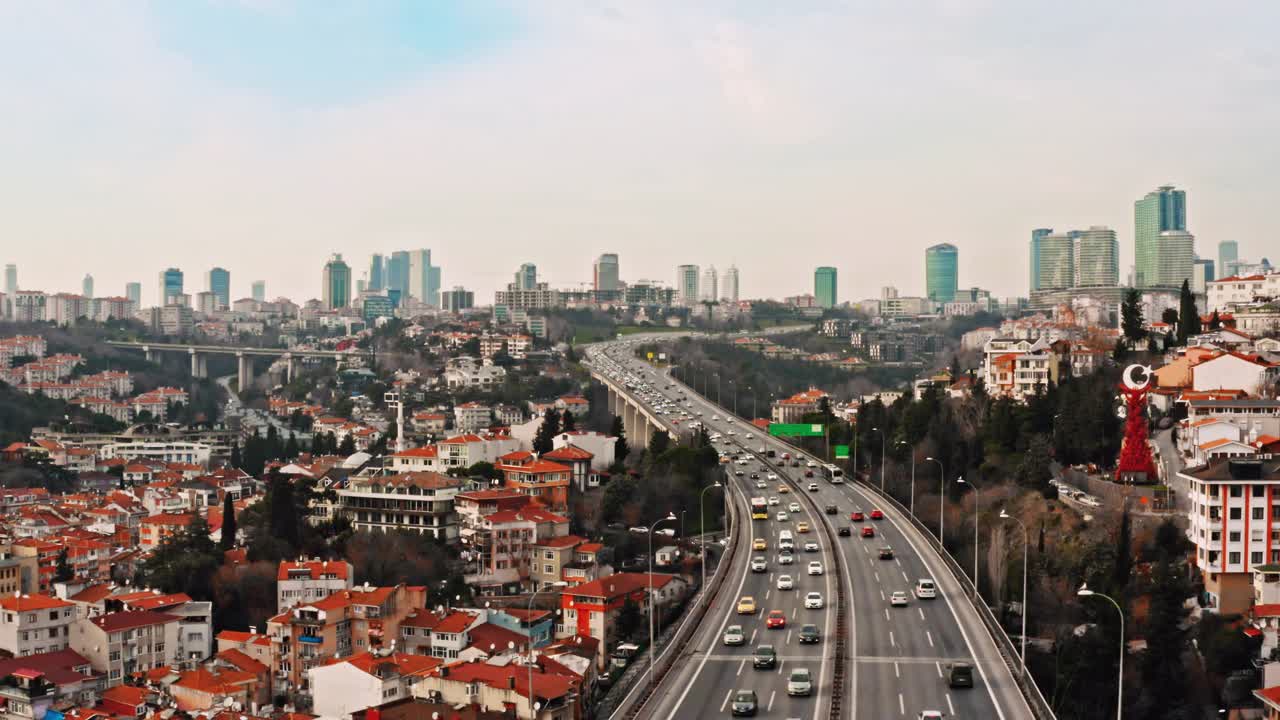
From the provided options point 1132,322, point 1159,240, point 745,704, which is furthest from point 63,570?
point 1159,240

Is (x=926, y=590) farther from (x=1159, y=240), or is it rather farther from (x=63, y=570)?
(x=1159, y=240)

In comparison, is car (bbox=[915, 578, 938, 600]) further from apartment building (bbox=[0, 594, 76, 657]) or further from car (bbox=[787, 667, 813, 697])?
apartment building (bbox=[0, 594, 76, 657])

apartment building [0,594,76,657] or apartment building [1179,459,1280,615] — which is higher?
apartment building [1179,459,1280,615]

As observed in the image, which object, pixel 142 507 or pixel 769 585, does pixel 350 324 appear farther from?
pixel 769 585

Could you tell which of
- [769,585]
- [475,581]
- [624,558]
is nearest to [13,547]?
[475,581]

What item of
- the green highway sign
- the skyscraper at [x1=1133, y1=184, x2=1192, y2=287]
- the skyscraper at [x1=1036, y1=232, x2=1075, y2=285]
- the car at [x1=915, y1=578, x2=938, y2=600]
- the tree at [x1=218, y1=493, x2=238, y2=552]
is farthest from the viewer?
the skyscraper at [x1=1036, y1=232, x2=1075, y2=285]

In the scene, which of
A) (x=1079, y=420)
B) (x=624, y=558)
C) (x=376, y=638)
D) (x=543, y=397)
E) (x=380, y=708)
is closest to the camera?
(x=380, y=708)

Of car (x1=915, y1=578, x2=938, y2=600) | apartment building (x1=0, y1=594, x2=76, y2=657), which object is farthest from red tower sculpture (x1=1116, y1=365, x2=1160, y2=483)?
apartment building (x1=0, y1=594, x2=76, y2=657)
